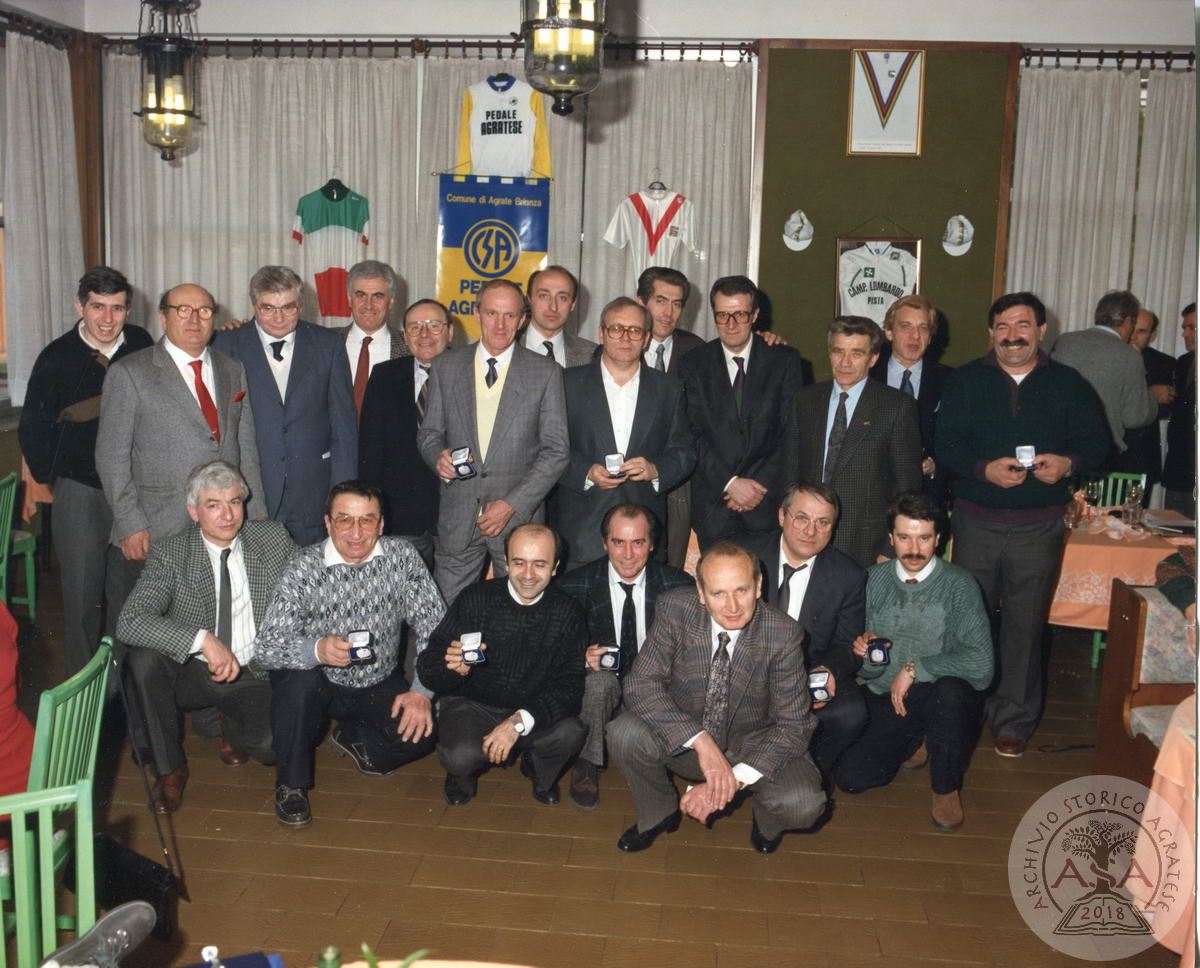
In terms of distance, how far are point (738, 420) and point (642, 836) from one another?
5.41ft

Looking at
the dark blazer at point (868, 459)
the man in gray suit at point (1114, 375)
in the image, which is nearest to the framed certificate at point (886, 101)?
the man in gray suit at point (1114, 375)

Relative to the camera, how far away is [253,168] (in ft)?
23.9

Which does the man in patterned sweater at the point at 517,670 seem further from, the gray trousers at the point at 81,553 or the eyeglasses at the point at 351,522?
the gray trousers at the point at 81,553

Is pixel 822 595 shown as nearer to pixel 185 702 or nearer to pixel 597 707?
pixel 597 707

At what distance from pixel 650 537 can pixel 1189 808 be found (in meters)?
1.78

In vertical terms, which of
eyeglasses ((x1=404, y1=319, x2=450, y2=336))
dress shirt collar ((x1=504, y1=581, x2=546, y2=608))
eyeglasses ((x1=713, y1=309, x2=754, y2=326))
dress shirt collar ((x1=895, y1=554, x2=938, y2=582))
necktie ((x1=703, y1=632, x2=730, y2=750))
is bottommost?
necktie ((x1=703, y1=632, x2=730, y2=750))

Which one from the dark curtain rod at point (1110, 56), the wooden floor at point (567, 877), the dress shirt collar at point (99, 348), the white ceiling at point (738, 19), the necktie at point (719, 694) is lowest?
the wooden floor at point (567, 877)

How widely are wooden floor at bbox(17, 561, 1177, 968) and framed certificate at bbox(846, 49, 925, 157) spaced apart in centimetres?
409

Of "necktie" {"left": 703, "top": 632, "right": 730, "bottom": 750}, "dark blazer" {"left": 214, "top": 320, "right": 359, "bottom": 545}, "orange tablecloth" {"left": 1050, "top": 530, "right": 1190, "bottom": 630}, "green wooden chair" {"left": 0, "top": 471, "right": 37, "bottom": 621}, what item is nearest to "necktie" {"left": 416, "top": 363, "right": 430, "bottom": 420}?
"dark blazer" {"left": 214, "top": 320, "right": 359, "bottom": 545}

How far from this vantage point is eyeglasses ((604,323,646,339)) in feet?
13.5

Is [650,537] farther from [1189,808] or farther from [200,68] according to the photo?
[200,68]

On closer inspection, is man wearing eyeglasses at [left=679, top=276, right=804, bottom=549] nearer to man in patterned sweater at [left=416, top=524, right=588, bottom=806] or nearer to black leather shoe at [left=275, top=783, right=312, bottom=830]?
man in patterned sweater at [left=416, top=524, right=588, bottom=806]

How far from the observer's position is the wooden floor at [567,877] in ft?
9.64

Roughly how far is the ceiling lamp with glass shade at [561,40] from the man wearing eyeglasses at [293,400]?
1495 mm
